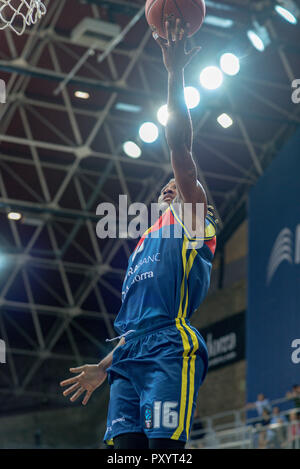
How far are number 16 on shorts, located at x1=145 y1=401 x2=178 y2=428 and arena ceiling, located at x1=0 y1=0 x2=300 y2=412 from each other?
37.0 feet

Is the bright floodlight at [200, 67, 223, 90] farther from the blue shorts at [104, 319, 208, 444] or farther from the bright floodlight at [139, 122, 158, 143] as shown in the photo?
the blue shorts at [104, 319, 208, 444]

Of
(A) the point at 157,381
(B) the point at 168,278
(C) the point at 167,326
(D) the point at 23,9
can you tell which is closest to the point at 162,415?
(A) the point at 157,381

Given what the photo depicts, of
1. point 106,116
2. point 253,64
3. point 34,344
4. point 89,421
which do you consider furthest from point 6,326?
point 253,64

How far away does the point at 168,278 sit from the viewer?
3678mm

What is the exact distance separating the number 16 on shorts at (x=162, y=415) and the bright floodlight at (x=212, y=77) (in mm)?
11202

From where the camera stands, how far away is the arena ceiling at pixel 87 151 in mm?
15031

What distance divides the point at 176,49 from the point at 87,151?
539 inches

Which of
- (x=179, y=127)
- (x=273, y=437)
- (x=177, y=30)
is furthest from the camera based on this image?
(x=273, y=437)

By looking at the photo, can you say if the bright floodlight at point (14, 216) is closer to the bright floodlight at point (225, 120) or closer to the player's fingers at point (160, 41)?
the bright floodlight at point (225, 120)

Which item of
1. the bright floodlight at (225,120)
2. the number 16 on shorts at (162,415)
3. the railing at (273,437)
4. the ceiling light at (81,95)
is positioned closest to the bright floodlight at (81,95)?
the ceiling light at (81,95)

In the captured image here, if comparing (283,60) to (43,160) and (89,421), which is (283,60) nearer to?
(43,160)

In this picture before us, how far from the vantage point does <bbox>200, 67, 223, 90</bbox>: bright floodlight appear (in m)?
13.9

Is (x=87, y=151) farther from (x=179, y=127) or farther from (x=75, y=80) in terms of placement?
(x=179, y=127)
